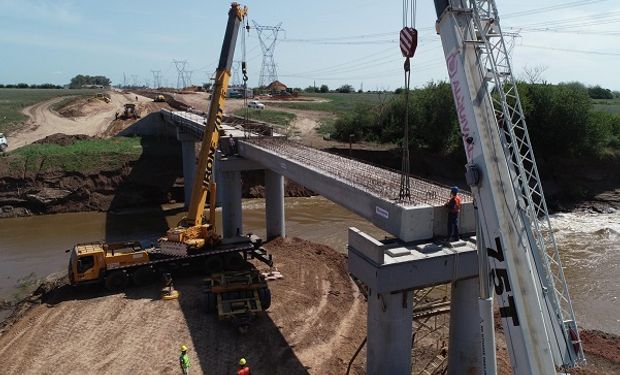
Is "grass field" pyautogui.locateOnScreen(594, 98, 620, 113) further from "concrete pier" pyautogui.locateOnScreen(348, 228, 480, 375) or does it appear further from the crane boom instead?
"concrete pier" pyautogui.locateOnScreen(348, 228, 480, 375)

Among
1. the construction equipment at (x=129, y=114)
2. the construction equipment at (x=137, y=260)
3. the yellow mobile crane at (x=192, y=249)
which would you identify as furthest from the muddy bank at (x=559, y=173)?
the construction equipment at (x=129, y=114)

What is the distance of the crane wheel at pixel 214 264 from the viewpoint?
21.1 meters

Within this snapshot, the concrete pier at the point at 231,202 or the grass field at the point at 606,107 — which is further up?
the grass field at the point at 606,107

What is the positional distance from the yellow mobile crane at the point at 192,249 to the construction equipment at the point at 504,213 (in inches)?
427

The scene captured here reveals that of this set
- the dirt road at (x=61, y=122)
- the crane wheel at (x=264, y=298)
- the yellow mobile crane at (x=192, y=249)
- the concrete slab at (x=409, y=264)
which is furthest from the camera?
the dirt road at (x=61, y=122)

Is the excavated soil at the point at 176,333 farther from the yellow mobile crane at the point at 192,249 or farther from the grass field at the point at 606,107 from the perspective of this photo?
the grass field at the point at 606,107

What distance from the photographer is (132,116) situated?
6250 cm

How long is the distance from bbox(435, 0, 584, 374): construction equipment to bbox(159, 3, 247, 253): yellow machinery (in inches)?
547

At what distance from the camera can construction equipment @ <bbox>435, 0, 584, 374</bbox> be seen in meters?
7.96

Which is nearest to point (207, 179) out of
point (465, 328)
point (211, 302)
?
point (211, 302)

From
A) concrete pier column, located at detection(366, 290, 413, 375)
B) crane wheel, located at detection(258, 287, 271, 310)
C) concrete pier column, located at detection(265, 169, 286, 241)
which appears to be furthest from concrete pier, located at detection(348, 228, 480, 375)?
concrete pier column, located at detection(265, 169, 286, 241)

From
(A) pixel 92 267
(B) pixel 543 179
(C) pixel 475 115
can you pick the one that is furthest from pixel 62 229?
(B) pixel 543 179

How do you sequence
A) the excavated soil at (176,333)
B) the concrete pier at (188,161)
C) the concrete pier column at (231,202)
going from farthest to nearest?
the concrete pier at (188,161) < the concrete pier column at (231,202) < the excavated soil at (176,333)

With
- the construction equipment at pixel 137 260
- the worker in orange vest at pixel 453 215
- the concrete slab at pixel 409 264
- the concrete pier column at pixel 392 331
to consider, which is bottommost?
the construction equipment at pixel 137 260
